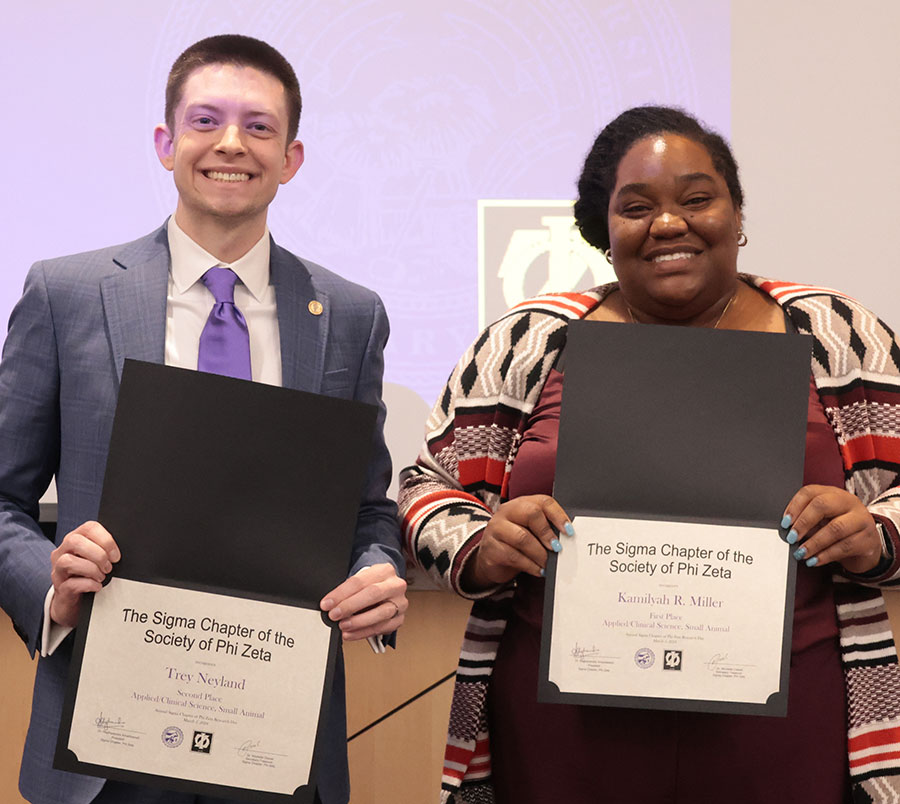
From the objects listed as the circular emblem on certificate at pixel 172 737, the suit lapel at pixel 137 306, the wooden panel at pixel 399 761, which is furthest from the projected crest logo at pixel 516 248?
the circular emblem on certificate at pixel 172 737

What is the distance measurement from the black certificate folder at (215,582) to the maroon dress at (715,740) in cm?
39

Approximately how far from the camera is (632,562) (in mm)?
1465

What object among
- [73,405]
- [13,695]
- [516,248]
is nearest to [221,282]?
[73,405]

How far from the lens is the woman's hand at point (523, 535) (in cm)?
148

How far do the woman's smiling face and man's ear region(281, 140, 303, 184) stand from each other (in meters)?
0.55

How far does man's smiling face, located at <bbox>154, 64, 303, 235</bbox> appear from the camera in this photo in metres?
1.68

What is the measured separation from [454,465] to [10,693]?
1.48m

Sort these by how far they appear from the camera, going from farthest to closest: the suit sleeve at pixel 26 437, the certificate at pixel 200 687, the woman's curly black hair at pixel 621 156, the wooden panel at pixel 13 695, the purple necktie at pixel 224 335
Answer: the wooden panel at pixel 13 695
the woman's curly black hair at pixel 621 156
the purple necktie at pixel 224 335
the suit sleeve at pixel 26 437
the certificate at pixel 200 687

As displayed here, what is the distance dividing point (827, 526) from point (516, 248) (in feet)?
4.47

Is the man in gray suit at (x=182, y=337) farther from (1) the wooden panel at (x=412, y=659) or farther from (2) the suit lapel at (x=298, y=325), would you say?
(1) the wooden panel at (x=412, y=659)

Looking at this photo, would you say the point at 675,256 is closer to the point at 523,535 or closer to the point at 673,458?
the point at 673,458

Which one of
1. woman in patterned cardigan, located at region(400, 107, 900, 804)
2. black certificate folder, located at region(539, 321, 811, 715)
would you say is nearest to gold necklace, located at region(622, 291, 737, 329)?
woman in patterned cardigan, located at region(400, 107, 900, 804)
